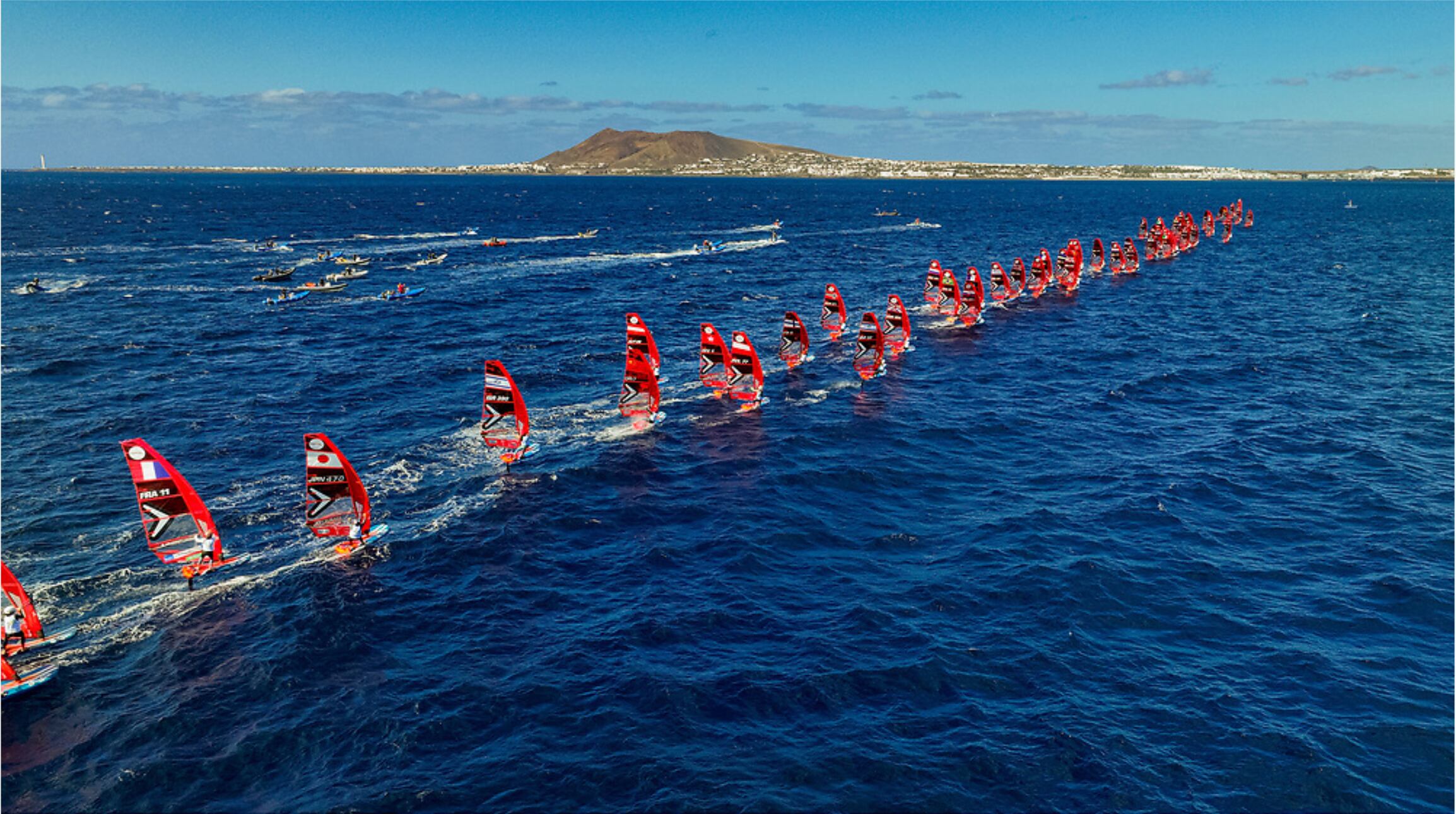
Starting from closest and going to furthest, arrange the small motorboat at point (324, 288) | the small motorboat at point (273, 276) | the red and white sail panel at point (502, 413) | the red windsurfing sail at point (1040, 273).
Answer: the red and white sail panel at point (502, 413) → the small motorboat at point (324, 288) → the red windsurfing sail at point (1040, 273) → the small motorboat at point (273, 276)

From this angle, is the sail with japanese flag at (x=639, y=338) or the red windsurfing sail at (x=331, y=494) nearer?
the red windsurfing sail at (x=331, y=494)

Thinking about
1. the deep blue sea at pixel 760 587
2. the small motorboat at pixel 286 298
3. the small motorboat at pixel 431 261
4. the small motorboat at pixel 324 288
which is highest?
the small motorboat at pixel 431 261

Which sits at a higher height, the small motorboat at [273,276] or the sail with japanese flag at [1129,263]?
the sail with japanese flag at [1129,263]

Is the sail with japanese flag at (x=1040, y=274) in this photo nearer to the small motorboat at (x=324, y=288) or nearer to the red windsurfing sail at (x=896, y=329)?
the red windsurfing sail at (x=896, y=329)

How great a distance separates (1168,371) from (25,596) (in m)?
87.5

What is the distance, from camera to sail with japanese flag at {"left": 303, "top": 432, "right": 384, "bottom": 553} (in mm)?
45062

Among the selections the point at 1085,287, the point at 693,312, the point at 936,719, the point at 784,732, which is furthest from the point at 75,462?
the point at 1085,287

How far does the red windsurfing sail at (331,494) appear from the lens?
45000mm

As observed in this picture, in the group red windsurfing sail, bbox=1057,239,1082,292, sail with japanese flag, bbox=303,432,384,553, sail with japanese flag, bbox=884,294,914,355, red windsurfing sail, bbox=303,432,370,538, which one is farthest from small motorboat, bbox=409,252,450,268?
red windsurfing sail, bbox=303,432,370,538

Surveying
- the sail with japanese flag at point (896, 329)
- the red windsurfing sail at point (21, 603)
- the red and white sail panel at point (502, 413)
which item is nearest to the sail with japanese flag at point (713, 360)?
the red and white sail panel at point (502, 413)

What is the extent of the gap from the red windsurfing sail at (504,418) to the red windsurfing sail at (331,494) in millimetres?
12200

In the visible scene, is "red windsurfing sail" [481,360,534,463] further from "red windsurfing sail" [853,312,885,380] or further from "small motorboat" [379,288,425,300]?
"small motorboat" [379,288,425,300]

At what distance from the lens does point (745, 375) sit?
72125 mm

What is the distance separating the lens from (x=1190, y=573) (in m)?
44.7
